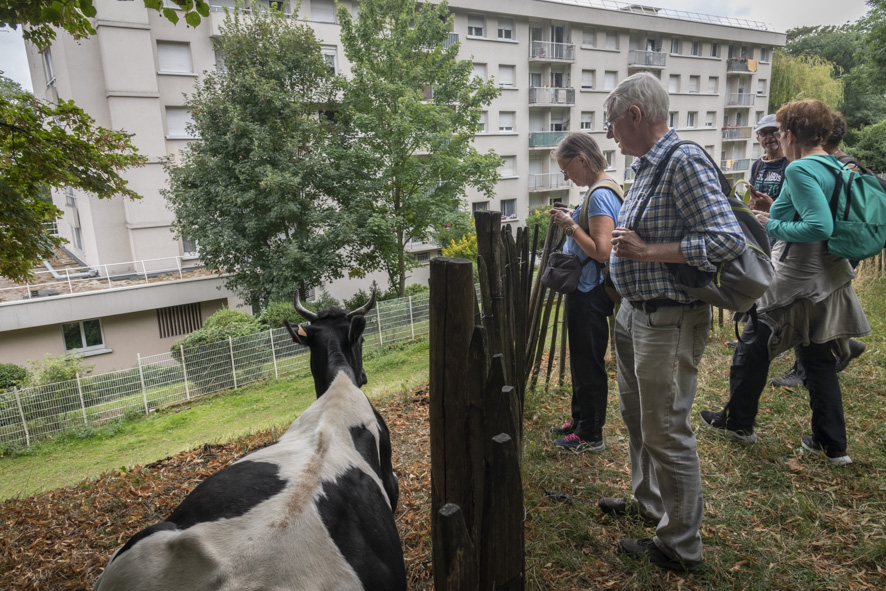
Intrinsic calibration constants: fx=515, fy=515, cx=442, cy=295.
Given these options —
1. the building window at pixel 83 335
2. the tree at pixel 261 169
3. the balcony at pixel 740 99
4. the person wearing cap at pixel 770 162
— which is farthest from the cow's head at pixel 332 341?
the balcony at pixel 740 99

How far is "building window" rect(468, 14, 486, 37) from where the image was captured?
23.7 m

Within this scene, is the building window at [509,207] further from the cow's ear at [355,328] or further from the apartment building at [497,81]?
the cow's ear at [355,328]

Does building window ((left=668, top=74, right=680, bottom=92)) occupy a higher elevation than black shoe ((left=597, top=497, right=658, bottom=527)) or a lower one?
higher

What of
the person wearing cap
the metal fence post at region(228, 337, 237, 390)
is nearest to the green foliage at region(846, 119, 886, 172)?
the person wearing cap

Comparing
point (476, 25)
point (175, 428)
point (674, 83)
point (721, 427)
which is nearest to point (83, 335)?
point (175, 428)

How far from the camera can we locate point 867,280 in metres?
8.34

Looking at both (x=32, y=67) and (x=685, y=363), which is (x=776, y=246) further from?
(x=32, y=67)

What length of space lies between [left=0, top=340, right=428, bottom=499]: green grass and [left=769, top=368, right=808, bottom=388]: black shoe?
15.0ft

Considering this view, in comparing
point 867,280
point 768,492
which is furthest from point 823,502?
point 867,280

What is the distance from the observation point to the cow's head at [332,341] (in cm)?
321

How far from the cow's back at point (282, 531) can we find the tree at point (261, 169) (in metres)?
12.6

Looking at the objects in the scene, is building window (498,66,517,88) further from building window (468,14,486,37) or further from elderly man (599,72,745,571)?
elderly man (599,72,745,571)

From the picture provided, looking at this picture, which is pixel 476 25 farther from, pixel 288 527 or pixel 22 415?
pixel 288 527

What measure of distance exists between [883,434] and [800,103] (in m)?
2.40
